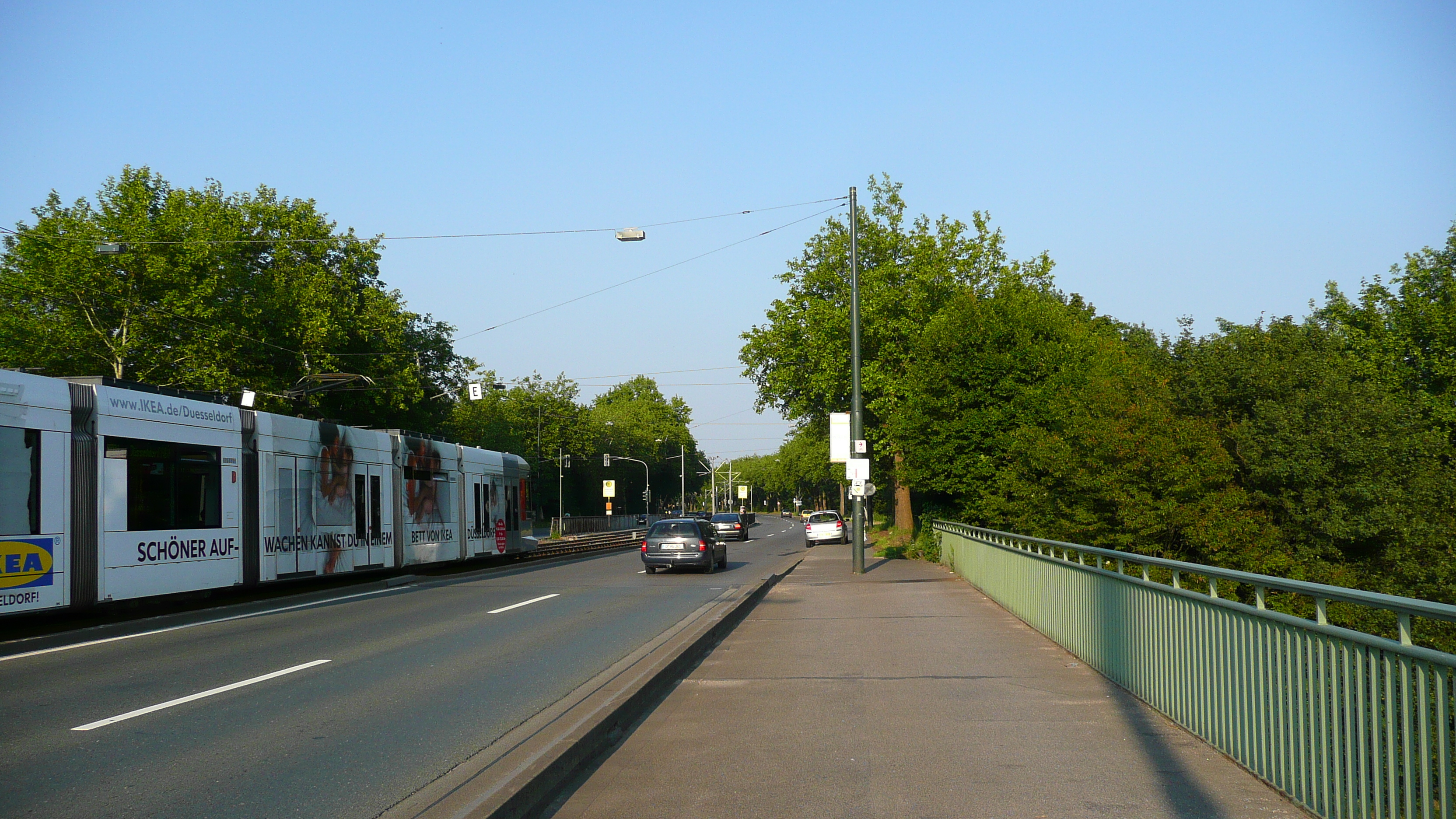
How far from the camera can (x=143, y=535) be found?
51.0 feet

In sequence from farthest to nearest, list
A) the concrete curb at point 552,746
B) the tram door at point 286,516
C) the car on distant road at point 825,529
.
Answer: the car on distant road at point 825,529
the tram door at point 286,516
the concrete curb at point 552,746

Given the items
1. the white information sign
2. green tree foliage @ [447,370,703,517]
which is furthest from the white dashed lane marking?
green tree foliage @ [447,370,703,517]

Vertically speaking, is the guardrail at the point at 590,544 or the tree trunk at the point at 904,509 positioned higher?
the tree trunk at the point at 904,509

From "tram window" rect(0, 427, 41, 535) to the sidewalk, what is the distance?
8284mm

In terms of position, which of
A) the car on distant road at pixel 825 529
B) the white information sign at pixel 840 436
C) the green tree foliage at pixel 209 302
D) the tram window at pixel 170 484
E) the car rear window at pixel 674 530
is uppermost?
the green tree foliage at pixel 209 302

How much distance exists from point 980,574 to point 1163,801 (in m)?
13.9

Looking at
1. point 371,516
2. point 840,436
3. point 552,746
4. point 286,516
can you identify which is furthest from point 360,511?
point 552,746

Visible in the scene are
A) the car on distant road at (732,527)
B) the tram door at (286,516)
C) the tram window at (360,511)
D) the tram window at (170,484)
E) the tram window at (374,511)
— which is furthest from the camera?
the car on distant road at (732,527)

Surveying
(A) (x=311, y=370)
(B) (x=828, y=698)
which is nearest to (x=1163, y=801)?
(B) (x=828, y=698)

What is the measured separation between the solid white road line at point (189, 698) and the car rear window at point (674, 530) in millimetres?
16853

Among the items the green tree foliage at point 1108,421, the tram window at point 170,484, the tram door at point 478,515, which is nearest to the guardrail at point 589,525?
the green tree foliage at point 1108,421

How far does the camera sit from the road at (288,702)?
239 inches

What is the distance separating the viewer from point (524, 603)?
1838cm

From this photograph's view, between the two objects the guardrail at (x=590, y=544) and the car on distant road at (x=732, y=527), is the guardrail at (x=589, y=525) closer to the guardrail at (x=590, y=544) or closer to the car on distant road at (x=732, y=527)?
the guardrail at (x=590, y=544)
